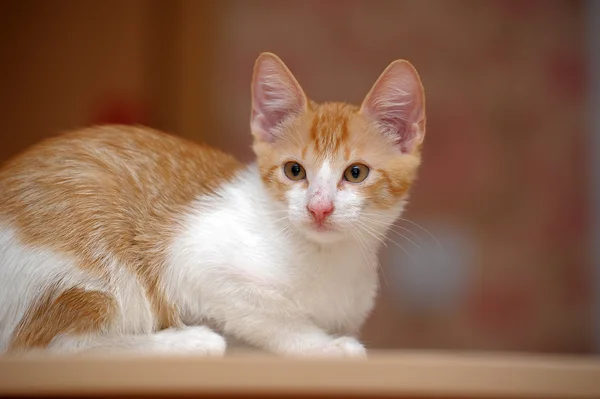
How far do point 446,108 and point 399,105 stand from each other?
1133 millimetres

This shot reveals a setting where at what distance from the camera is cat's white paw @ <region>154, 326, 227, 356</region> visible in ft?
3.07

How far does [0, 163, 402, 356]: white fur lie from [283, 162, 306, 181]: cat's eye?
36 millimetres

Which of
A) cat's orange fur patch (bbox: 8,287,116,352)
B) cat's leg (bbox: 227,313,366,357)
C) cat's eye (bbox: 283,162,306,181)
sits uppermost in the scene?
cat's eye (bbox: 283,162,306,181)

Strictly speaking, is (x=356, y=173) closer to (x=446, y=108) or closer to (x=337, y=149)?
(x=337, y=149)

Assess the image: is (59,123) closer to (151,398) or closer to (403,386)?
(151,398)

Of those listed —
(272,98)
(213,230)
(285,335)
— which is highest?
(272,98)

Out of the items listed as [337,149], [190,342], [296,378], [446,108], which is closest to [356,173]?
[337,149]

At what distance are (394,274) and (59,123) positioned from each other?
1085mm

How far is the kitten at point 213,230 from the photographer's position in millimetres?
954

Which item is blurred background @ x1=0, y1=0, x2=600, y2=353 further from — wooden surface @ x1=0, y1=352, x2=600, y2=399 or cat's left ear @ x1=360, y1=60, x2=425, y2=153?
wooden surface @ x1=0, y1=352, x2=600, y2=399

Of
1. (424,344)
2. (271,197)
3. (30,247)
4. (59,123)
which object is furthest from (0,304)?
(424,344)

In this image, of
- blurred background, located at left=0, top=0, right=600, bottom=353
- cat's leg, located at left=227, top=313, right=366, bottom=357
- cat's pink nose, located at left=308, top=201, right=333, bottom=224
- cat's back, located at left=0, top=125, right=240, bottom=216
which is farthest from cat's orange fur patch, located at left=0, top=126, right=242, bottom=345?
blurred background, located at left=0, top=0, right=600, bottom=353

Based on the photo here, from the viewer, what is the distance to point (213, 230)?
42.9 inches

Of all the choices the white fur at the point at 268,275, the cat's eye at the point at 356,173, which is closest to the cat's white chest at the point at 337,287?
the white fur at the point at 268,275
